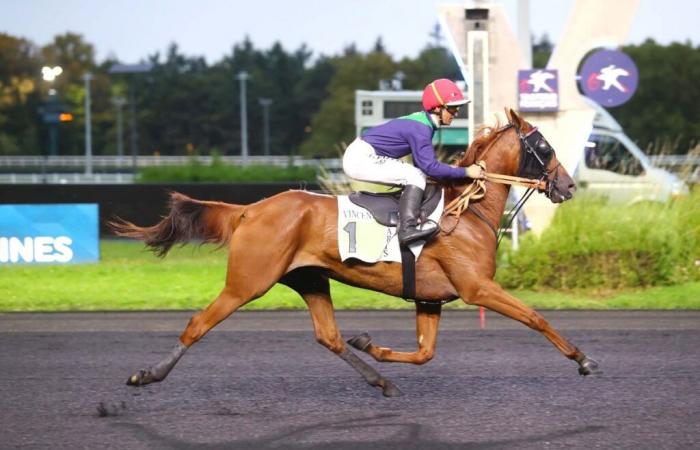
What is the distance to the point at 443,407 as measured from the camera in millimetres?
7047

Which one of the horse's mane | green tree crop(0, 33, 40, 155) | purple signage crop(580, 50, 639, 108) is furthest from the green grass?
green tree crop(0, 33, 40, 155)

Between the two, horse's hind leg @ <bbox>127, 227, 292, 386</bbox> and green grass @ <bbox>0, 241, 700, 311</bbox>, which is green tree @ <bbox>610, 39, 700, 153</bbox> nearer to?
green grass @ <bbox>0, 241, 700, 311</bbox>

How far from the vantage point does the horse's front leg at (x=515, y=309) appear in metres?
7.12

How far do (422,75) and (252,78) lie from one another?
2784 cm

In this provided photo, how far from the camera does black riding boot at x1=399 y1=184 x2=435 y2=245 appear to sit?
7.34 m

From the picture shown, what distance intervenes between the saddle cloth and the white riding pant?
10.2 inches

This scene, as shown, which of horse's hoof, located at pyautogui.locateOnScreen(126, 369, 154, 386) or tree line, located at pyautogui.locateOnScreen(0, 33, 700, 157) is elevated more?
tree line, located at pyautogui.locateOnScreen(0, 33, 700, 157)

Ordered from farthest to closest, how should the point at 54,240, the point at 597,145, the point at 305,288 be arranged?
the point at 597,145 → the point at 54,240 → the point at 305,288

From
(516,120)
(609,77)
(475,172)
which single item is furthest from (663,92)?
(475,172)

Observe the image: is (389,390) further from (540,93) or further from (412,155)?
(540,93)

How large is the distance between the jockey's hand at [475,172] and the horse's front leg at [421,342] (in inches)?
34.5

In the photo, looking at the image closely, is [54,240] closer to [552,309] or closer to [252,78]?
[552,309]

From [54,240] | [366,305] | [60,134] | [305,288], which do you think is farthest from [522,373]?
[60,134]

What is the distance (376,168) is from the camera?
757 centimetres
